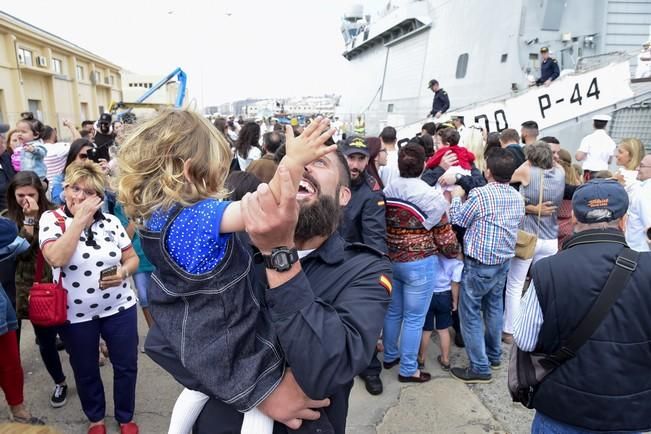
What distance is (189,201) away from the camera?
129 cm

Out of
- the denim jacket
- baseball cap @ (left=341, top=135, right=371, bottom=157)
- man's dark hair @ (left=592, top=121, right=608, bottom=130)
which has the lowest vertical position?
Answer: the denim jacket

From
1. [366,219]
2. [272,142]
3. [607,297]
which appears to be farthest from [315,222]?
[272,142]

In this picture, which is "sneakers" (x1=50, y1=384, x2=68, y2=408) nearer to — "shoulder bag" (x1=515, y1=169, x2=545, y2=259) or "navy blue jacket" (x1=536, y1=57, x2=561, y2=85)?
"shoulder bag" (x1=515, y1=169, x2=545, y2=259)

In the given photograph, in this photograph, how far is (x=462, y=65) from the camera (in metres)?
15.8

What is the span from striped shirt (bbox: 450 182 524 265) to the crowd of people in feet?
0.04

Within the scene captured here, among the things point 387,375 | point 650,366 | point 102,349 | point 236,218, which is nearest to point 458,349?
point 387,375

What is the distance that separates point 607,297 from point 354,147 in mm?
2265

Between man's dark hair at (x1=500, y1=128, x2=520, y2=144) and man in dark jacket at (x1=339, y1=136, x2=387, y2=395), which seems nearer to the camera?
man in dark jacket at (x1=339, y1=136, x2=387, y2=395)

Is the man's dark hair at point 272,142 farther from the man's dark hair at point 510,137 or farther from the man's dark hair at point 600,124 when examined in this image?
the man's dark hair at point 600,124

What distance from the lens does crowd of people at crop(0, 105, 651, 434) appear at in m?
1.22

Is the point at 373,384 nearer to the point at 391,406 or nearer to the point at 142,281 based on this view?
the point at 391,406

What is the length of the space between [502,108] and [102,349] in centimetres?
1006

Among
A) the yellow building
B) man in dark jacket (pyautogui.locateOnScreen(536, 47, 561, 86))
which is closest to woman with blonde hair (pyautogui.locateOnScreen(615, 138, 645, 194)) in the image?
man in dark jacket (pyautogui.locateOnScreen(536, 47, 561, 86))

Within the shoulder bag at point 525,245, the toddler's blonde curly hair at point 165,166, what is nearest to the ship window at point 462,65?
the shoulder bag at point 525,245
